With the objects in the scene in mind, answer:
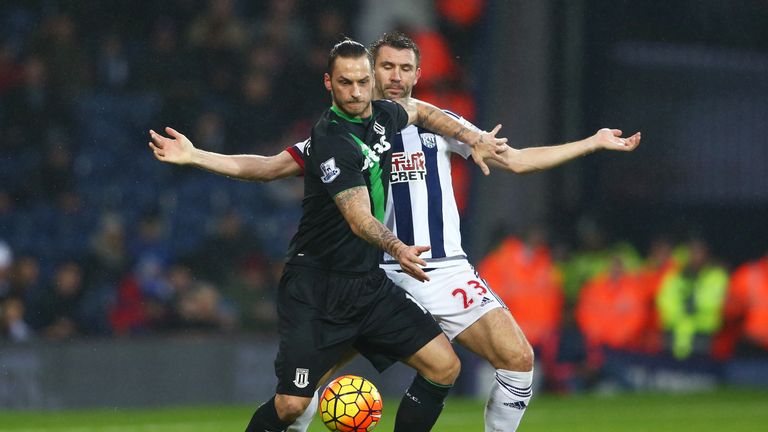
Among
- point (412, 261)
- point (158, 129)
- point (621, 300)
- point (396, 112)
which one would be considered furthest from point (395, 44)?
point (621, 300)

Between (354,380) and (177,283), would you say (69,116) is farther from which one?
(354,380)

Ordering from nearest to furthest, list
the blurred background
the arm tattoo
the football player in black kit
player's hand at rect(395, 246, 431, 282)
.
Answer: player's hand at rect(395, 246, 431, 282)
the arm tattoo
the football player in black kit
the blurred background

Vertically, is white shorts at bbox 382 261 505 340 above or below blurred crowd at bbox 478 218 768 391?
above

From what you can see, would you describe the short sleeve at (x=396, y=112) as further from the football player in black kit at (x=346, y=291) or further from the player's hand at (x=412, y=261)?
the player's hand at (x=412, y=261)

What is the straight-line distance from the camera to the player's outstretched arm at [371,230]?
5730mm

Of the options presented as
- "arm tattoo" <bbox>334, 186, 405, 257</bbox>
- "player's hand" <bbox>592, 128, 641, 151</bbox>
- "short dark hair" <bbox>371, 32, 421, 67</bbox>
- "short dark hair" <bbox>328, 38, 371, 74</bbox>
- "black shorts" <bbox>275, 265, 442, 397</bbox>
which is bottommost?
"black shorts" <bbox>275, 265, 442, 397</bbox>

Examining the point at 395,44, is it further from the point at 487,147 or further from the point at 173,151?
the point at 173,151

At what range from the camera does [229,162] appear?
6746mm

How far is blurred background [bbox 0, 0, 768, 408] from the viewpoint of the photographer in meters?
12.6

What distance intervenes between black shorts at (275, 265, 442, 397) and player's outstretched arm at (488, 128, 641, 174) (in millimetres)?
1009

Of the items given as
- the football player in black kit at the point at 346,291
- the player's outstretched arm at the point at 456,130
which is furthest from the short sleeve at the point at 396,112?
the player's outstretched arm at the point at 456,130

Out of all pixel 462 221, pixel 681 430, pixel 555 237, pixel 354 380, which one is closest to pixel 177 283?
pixel 462 221

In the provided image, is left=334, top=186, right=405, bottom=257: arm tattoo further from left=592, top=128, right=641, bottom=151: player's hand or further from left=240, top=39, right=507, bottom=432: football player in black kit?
left=592, top=128, right=641, bottom=151: player's hand

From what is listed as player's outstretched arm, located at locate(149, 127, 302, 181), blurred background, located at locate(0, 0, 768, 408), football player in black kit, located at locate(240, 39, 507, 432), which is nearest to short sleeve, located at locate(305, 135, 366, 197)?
football player in black kit, located at locate(240, 39, 507, 432)
